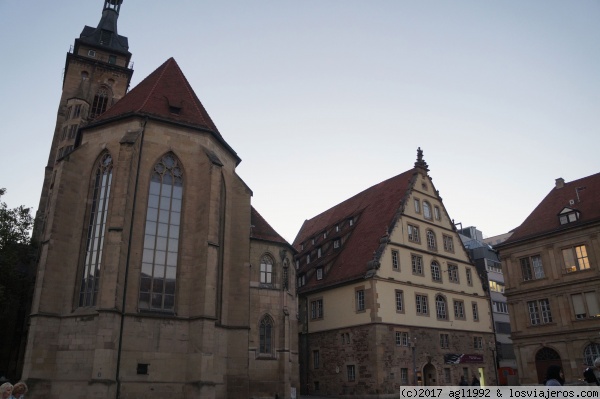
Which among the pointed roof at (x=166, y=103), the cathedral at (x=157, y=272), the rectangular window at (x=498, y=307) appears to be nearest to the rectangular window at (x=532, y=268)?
the rectangular window at (x=498, y=307)

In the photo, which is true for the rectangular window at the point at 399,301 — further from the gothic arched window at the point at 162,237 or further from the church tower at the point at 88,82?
the church tower at the point at 88,82

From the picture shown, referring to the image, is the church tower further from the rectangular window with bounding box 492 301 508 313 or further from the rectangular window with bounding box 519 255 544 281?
the rectangular window with bounding box 492 301 508 313

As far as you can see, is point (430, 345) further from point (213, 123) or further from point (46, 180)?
point (46, 180)

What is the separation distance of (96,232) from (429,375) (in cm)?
2401

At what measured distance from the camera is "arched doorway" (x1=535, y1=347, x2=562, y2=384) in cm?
3219

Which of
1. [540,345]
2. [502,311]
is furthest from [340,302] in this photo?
[502,311]

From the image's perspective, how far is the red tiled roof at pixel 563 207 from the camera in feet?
109

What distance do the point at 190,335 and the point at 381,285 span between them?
1558 centimetres

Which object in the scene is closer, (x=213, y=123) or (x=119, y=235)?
(x=119, y=235)

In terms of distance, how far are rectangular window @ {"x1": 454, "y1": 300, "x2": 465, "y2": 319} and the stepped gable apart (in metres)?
23.4

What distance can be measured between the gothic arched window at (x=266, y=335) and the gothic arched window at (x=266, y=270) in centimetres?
217

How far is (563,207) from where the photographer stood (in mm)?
34562

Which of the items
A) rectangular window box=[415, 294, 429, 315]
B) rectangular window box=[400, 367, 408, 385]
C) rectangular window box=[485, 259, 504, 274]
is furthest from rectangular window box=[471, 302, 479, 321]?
rectangular window box=[485, 259, 504, 274]

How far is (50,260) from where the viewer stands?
2214 cm
